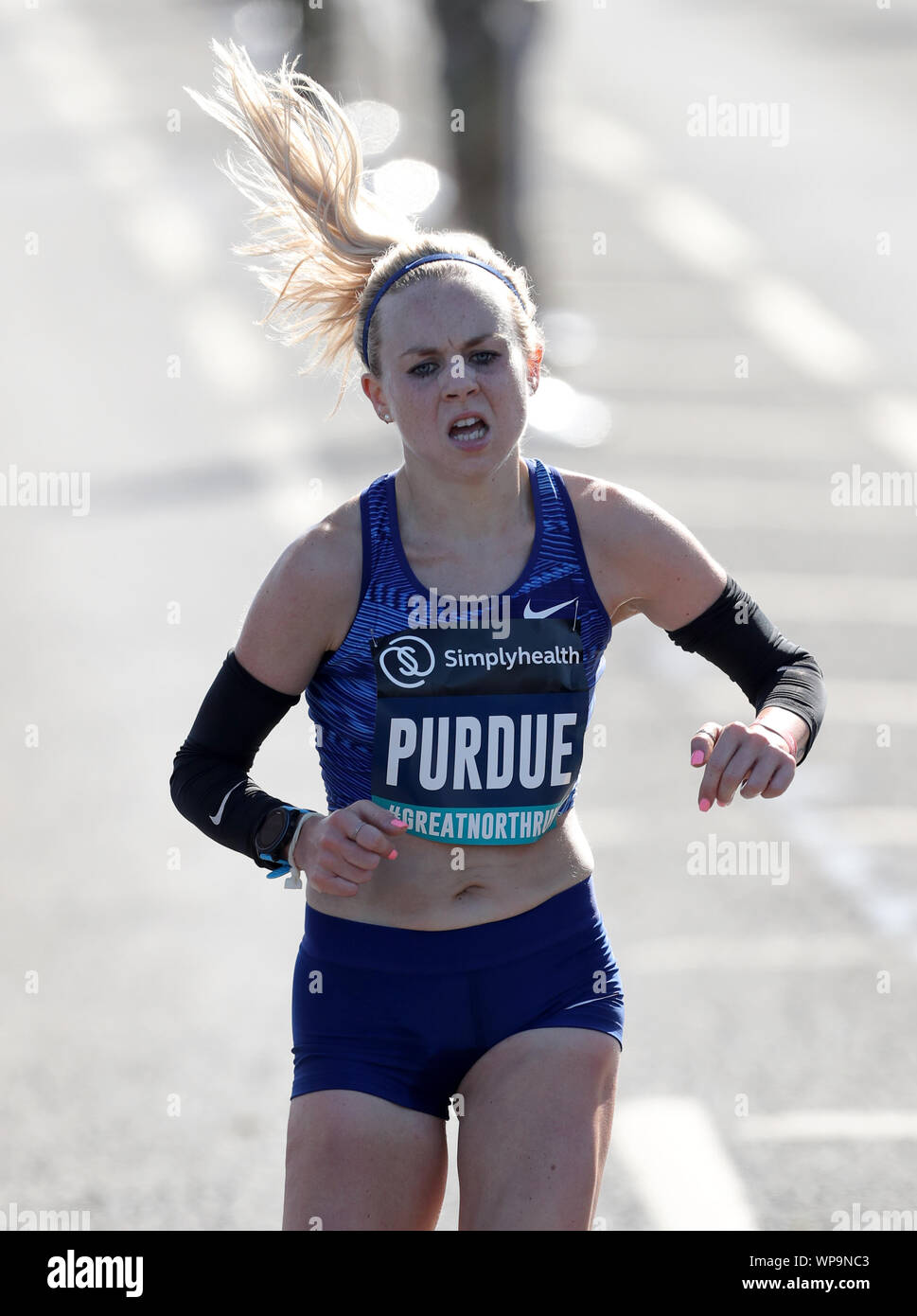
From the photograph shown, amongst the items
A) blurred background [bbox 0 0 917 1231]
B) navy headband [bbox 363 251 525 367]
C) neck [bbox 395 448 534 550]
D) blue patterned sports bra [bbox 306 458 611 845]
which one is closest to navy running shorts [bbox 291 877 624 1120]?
blue patterned sports bra [bbox 306 458 611 845]

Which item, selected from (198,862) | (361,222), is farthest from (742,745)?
(198,862)

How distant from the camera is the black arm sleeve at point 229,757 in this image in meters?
3.83

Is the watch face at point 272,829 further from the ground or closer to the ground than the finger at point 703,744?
closer to the ground

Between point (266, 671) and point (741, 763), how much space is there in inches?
34.9

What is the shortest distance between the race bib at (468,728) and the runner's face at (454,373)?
333 mm

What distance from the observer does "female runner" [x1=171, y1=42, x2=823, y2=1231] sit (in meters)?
3.71

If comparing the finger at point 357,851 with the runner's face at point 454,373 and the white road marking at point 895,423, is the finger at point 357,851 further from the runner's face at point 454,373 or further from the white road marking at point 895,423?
the white road marking at point 895,423

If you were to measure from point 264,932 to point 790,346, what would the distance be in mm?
10101

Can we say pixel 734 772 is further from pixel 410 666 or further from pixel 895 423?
pixel 895 423

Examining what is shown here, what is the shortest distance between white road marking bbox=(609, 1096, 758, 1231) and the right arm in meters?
2.11

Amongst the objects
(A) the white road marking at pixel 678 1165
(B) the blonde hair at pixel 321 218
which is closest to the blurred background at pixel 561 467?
(A) the white road marking at pixel 678 1165

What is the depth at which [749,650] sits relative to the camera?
4094 mm
